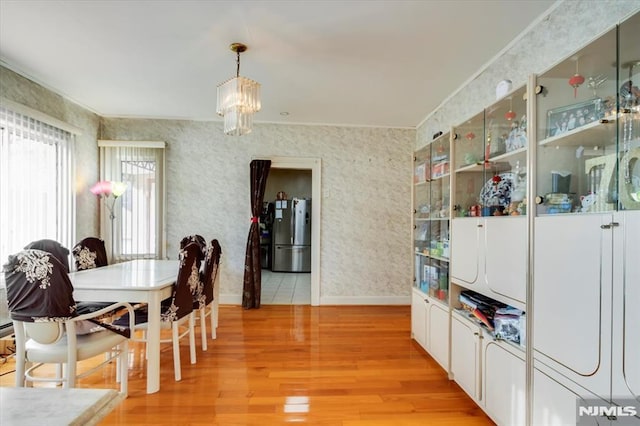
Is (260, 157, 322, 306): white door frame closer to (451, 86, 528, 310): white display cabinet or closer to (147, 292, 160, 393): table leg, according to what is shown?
(451, 86, 528, 310): white display cabinet

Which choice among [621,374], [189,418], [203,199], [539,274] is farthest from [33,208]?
[621,374]

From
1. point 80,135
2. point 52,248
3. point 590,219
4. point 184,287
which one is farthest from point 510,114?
point 80,135

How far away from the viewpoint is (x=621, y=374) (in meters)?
1.14

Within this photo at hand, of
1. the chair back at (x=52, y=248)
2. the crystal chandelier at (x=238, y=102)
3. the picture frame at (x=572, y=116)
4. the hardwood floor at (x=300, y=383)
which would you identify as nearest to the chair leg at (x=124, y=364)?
the hardwood floor at (x=300, y=383)

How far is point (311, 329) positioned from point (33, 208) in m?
3.23

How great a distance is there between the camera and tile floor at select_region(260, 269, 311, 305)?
15.5ft

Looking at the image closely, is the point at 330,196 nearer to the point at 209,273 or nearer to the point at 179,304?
the point at 209,273

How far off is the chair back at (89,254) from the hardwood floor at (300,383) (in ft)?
3.05

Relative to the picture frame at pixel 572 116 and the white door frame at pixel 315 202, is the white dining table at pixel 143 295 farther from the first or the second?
the picture frame at pixel 572 116

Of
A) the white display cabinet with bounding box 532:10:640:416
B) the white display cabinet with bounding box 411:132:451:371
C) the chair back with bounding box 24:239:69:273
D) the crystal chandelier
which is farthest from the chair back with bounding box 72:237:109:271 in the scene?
the white display cabinet with bounding box 532:10:640:416

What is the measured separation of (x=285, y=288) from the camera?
18.3 feet

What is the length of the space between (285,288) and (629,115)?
5.06m

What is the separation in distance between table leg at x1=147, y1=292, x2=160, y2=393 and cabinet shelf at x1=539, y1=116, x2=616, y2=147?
267cm

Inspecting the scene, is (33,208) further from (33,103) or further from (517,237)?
(517,237)
